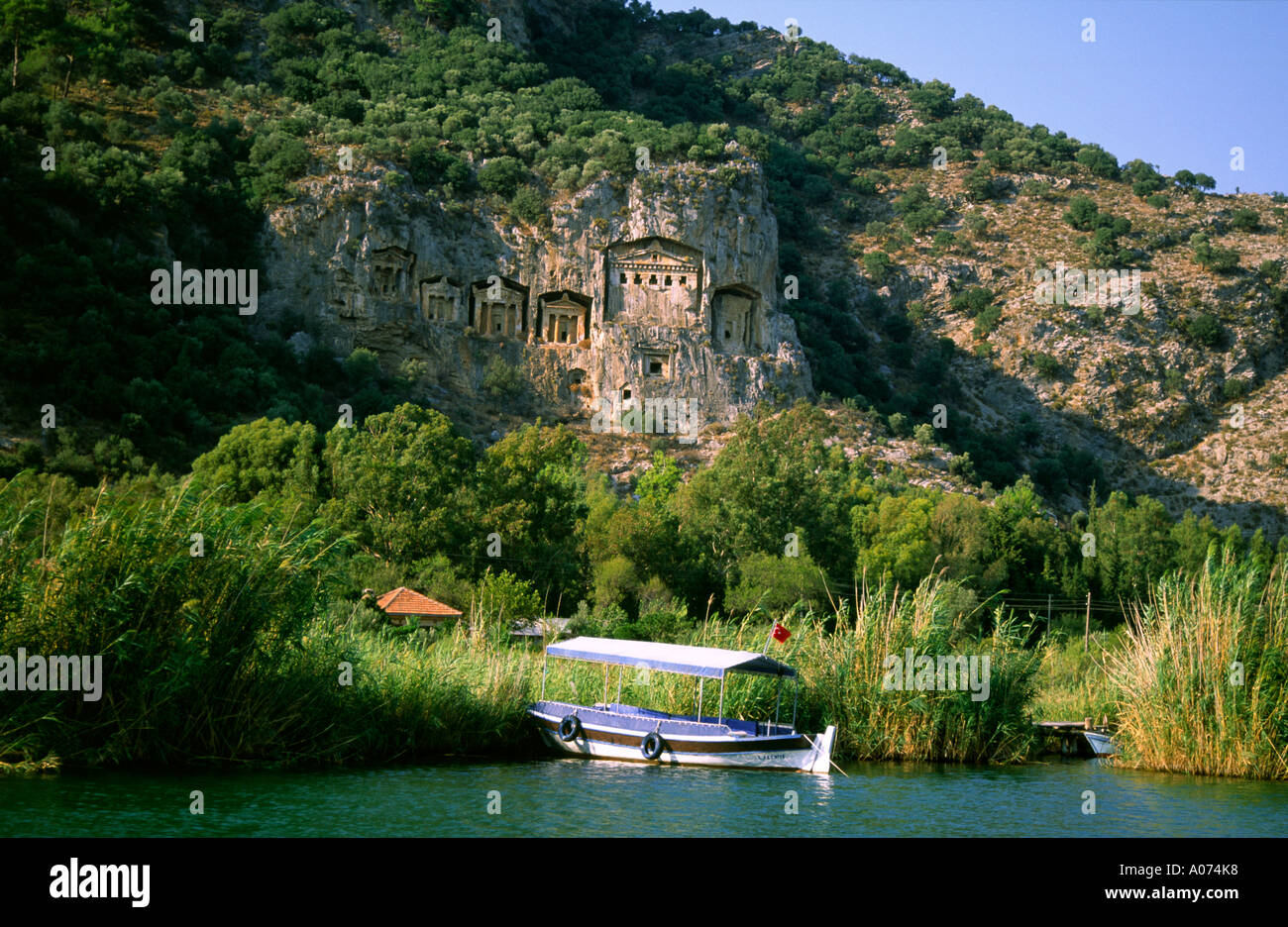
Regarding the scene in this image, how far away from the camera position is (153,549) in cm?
1844

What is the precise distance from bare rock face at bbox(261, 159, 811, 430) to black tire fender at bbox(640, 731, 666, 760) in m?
50.5

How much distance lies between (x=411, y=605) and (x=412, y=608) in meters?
0.27

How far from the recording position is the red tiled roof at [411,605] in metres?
34.8

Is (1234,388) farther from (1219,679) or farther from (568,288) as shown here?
(1219,679)

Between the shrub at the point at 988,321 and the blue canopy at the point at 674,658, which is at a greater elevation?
the shrub at the point at 988,321

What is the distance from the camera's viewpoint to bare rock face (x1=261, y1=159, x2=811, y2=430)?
Answer: 73.2 m

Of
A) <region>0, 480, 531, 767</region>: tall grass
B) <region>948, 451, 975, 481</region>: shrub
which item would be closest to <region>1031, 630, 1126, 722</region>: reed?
<region>0, 480, 531, 767</region>: tall grass

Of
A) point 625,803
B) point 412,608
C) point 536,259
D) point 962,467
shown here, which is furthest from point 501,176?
point 625,803

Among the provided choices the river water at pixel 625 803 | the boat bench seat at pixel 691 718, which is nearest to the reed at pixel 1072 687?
the river water at pixel 625 803

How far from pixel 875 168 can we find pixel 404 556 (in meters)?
82.9

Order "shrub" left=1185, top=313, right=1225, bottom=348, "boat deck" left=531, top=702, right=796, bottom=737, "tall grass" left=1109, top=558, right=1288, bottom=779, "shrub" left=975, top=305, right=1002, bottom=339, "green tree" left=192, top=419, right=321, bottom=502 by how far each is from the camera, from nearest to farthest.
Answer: "tall grass" left=1109, top=558, right=1288, bottom=779 → "boat deck" left=531, top=702, right=796, bottom=737 → "green tree" left=192, top=419, right=321, bottom=502 → "shrub" left=1185, top=313, right=1225, bottom=348 → "shrub" left=975, top=305, right=1002, bottom=339

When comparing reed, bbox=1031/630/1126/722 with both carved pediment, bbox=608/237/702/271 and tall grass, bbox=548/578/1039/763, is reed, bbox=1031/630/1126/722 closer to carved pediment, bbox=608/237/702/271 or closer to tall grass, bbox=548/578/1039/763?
tall grass, bbox=548/578/1039/763

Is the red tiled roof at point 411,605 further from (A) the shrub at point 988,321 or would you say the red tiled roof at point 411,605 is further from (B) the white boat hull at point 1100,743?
(A) the shrub at point 988,321

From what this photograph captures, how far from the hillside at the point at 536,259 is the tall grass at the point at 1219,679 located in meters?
41.5
